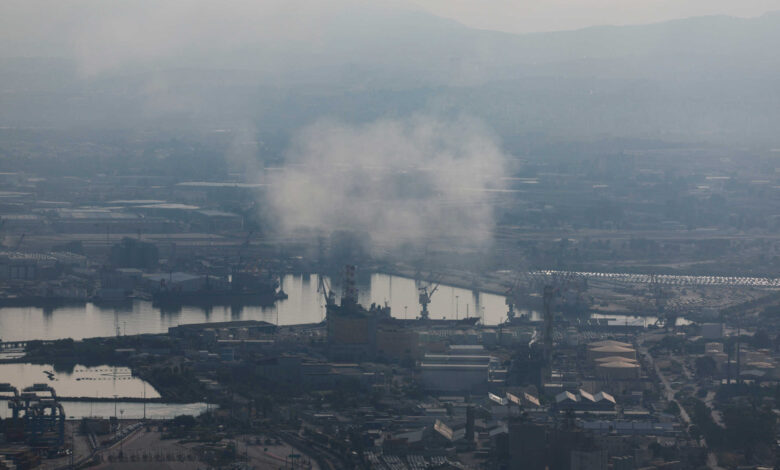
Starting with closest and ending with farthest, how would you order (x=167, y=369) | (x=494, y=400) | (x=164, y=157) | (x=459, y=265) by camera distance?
(x=494, y=400) < (x=167, y=369) < (x=459, y=265) < (x=164, y=157)

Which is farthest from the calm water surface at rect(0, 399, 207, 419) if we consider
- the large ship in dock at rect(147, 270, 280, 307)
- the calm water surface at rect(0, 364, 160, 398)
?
the large ship in dock at rect(147, 270, 280, 307)

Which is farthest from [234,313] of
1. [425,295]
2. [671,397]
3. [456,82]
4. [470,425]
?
[456,82]

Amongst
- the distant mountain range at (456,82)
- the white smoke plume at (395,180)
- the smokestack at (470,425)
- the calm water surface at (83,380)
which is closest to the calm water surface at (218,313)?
the calm water surface at (83,380)

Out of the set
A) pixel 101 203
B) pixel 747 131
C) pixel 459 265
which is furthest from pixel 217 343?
pixel 747 131

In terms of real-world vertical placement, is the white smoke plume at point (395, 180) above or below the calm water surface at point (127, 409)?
above

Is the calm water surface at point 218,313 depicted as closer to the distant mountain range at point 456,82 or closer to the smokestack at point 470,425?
the smokestack at point 470,425

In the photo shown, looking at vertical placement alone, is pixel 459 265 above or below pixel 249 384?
above

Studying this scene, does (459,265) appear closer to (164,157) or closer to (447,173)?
(447,173)
